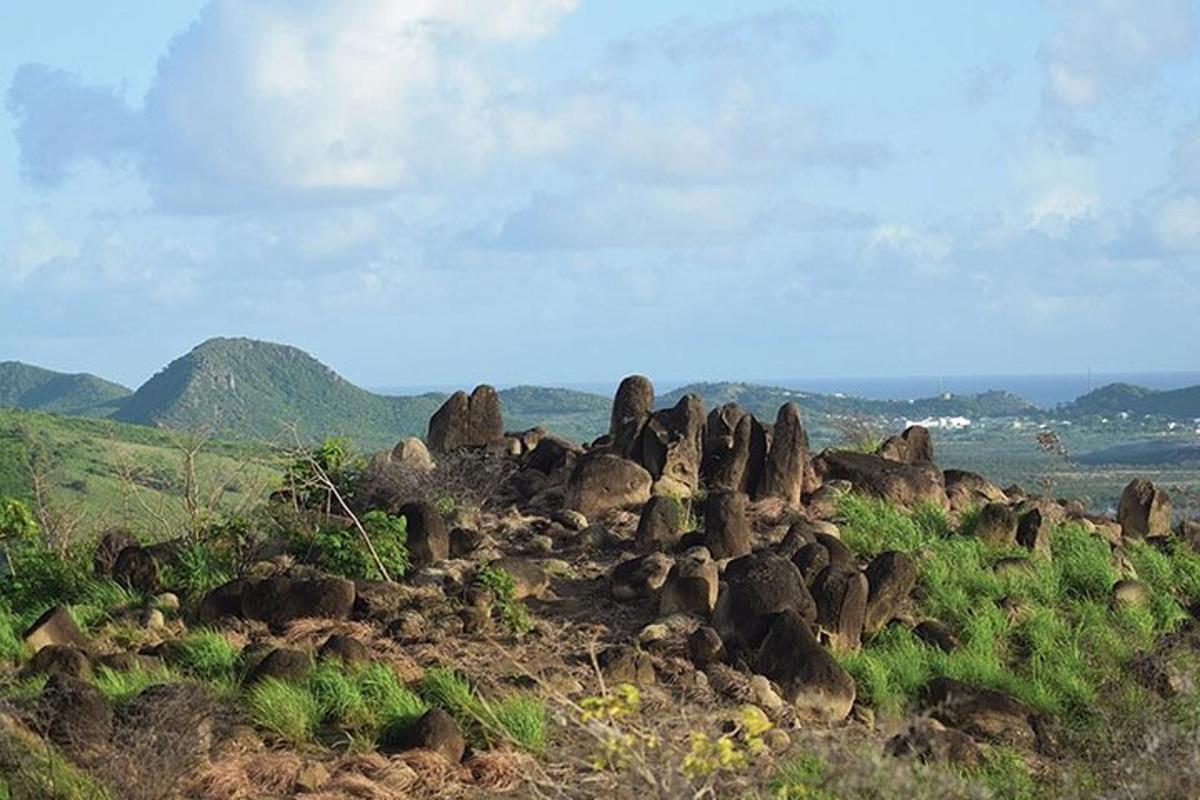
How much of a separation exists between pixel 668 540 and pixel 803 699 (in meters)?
4.34

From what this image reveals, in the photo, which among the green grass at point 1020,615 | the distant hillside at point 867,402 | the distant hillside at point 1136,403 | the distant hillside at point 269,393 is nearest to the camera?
the green grass at point 1020,615

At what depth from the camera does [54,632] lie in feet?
51.4

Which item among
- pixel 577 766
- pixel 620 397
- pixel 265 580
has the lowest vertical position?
pixel 577 766

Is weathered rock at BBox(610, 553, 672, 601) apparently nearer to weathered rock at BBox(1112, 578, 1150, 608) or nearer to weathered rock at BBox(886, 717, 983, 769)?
weathered rock at BBox(886, 717, 983, 769)

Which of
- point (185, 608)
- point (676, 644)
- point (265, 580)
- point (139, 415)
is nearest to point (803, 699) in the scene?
point (676, 644)

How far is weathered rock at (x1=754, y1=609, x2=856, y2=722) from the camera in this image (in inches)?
574

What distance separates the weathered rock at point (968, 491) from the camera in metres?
21.8

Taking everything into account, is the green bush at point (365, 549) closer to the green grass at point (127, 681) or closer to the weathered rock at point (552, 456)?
the green grass at point (127, 681)

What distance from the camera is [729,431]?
868 inches

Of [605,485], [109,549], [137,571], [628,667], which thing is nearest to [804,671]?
[628,667]

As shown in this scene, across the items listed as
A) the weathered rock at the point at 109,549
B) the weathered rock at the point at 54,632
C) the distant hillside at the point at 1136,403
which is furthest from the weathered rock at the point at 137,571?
the distant hillside at the point at 1136,403

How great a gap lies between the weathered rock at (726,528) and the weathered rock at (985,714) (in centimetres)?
348

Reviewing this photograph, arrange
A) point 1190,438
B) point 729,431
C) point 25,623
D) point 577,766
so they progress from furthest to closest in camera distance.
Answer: point 1190,438 < point 729,431 < point 25,623 < point 577,766

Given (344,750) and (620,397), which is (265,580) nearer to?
→ (344,750)
